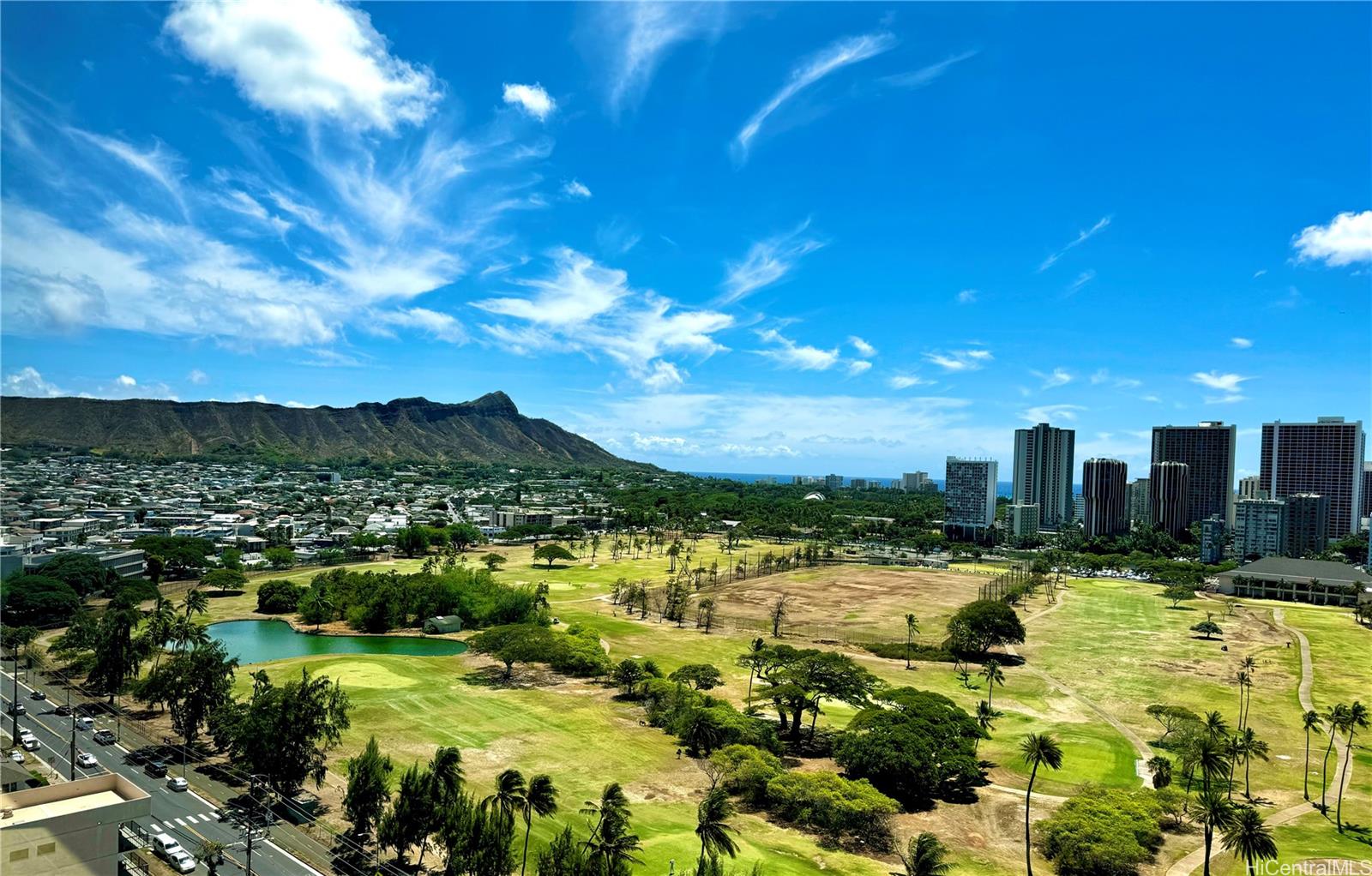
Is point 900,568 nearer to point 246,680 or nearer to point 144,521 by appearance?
point 246,680

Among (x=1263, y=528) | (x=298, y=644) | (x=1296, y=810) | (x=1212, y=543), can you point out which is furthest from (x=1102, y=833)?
(x=1263, y=528)

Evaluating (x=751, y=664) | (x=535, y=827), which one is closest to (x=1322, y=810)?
(x=751, y=664)

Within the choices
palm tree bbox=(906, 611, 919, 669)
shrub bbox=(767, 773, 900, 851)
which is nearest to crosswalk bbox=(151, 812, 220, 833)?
shrub bbox=(767, 773, 900, 851)

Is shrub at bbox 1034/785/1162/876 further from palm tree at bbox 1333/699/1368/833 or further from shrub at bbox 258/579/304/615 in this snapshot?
shrub at bbox 258/579/304/615

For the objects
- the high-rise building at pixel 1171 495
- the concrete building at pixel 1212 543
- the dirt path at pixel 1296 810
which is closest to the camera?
the dirt path at pixel 1296 810

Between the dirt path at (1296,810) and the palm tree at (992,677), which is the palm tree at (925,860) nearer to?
the dirt path at (1296,810)

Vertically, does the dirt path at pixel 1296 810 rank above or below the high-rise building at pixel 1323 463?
below

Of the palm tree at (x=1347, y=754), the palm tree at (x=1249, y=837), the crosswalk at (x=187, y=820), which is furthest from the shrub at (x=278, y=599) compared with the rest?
the palm tree at (x=1347, y=754)

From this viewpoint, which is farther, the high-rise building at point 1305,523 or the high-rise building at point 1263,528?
the high-rise building at point 1305,523
